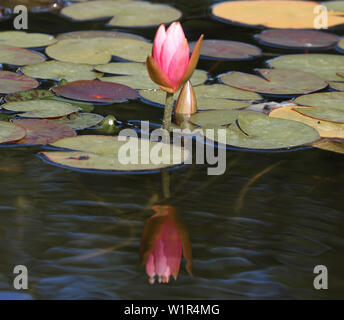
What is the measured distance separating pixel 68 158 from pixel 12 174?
204 mm

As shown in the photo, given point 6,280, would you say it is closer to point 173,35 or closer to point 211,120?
point 173,35

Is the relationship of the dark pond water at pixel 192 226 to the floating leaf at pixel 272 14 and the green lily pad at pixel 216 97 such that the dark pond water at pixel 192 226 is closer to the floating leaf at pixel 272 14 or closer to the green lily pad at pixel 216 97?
the green lily pad at pixel 216 97

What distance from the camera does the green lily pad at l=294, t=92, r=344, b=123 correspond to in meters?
2.69

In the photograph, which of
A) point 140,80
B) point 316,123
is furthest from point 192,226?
point 140,80

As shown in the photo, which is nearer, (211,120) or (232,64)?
(211,120)

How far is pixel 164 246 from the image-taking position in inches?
68.4

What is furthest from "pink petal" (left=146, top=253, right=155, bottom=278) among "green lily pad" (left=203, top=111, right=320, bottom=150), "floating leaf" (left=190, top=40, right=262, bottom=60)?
"floating leaf" (left=190, top=40, right=262, bottom=60)

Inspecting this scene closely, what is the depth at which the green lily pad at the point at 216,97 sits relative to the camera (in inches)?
113

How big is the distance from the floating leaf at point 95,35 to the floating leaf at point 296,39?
0.81m

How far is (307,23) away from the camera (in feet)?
14.1

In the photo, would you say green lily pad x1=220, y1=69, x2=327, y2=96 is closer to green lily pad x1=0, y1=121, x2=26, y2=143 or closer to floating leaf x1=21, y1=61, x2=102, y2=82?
floating leaf x1=21, y1=61, x2=102, y2=82

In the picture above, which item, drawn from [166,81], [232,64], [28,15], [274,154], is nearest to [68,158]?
[166,81]

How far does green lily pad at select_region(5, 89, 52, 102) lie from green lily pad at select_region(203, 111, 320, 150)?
2.63ft

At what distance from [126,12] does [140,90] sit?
62.9 inches
